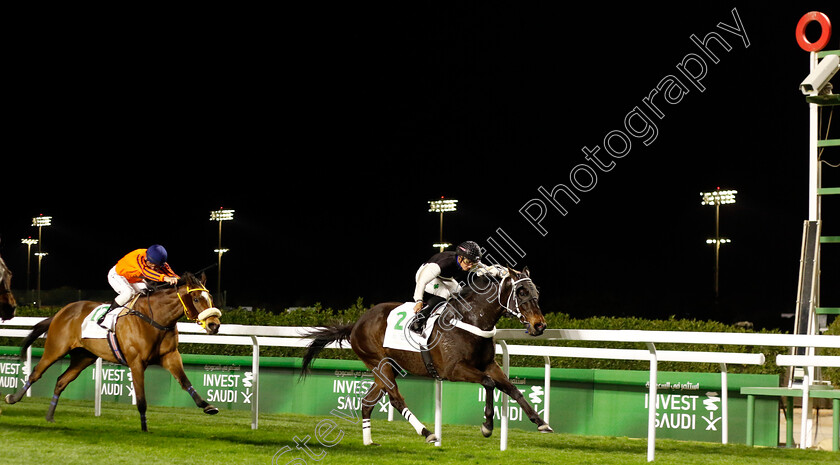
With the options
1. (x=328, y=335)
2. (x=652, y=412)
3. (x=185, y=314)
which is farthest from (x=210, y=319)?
(x=652, y=412)

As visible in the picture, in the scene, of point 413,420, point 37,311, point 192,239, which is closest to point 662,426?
point 413,420

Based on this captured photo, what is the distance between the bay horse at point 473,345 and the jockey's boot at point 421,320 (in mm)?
79

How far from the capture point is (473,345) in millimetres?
5797

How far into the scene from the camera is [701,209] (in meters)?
45.9

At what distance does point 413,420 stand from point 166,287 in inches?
98.4

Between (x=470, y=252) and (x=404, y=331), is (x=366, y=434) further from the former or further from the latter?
A: (x=470, y=252)

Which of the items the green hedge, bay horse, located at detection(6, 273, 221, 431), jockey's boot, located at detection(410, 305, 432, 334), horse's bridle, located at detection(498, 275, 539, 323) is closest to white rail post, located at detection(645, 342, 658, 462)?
horse's bridle, located at detection(498, 275, 539, 323)

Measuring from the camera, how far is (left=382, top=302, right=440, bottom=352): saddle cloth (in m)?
6.05

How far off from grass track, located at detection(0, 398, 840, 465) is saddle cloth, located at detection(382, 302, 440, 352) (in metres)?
0.68

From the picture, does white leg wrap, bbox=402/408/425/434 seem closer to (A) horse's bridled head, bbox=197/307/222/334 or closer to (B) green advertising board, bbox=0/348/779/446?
(B) green advertising board, bbox=0/348/779/446

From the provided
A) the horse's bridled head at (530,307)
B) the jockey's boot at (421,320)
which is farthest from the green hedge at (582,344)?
the horse's bridled head at (530,307)

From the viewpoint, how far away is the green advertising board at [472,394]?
7.22 metres

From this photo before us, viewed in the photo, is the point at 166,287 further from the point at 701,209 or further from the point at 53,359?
the point at 701,209

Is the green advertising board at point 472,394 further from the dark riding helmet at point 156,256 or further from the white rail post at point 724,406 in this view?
the dark riding helmet at point 156,256
